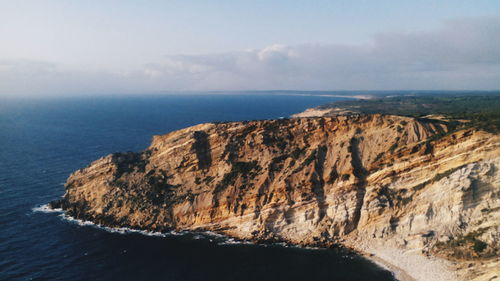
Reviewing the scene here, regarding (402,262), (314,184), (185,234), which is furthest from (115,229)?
(402,262)

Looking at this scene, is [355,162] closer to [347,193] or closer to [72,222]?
[347,193]

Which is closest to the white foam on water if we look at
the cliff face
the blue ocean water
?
the blue ocean water

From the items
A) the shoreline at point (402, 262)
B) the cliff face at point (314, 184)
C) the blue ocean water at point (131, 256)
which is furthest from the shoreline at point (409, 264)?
the blue ocean water at point (131, 256)

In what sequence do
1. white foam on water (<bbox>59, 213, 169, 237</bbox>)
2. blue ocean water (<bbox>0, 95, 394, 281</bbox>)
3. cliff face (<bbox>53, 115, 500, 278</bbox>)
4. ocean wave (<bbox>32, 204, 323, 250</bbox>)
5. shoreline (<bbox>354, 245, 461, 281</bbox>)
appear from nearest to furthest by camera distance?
shoreline (<bbox>354, 245, 461, 281</bbox>) → blue ocean water (<bbox>0, 95, 394, 281</bbox>) → cliff face (<bbox>53, 115, 500, 278</bbox>) → ocean wave (<bbox>32, 204, 323, 250</bbox>) → white foam on water (<bbox>59, 213, 169, 237</bbox>)

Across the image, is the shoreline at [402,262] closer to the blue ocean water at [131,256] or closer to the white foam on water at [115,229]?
the blue ocean water at [131,256]

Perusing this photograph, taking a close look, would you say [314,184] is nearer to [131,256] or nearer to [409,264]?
[409,264]

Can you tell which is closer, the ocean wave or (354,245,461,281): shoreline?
(354,245,461,281): shoreline

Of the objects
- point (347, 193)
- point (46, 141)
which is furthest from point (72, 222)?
point (46, 141)

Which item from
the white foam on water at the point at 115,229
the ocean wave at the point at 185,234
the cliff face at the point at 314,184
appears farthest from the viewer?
the white foam on water at the point at 115,229

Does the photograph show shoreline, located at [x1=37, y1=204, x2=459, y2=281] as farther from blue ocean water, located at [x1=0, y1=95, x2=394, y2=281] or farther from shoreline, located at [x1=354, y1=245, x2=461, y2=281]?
blue ocean water, located at [x1=0, y1=95, x2=394, y2=281]

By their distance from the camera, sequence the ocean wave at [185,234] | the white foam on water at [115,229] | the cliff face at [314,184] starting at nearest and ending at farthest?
the cliff face at [314,184]
the ocean wave at [185,234]
the white foam on water at [115,229]
